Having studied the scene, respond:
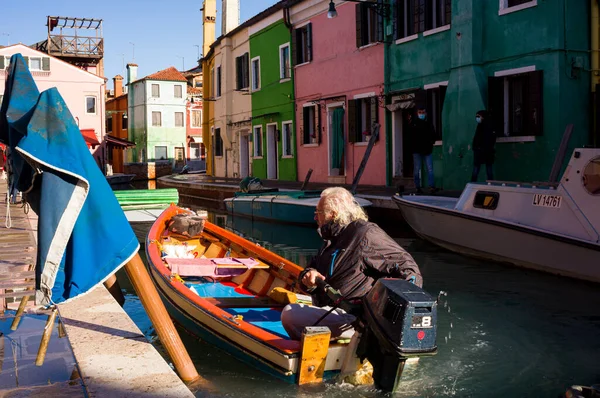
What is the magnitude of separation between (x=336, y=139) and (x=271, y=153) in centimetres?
591

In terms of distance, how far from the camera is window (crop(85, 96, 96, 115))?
42.3 metres

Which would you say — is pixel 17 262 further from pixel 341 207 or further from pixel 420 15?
pixel 420 15

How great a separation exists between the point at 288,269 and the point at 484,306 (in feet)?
8.74

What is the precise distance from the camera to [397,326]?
159 inches

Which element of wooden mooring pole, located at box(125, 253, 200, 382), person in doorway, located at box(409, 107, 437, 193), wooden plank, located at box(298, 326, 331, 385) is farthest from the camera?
person in doorway, located at box(409, 107, 437, 193)

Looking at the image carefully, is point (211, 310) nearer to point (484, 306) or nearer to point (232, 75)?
point (484, 306)

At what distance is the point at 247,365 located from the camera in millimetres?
5605

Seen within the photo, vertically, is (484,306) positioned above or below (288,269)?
below

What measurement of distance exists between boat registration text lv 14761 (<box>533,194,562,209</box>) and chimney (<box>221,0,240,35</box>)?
24.1 meters

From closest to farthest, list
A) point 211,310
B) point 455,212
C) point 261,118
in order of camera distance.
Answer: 1. point 211,310
2. point 455,212
3. point 261,118

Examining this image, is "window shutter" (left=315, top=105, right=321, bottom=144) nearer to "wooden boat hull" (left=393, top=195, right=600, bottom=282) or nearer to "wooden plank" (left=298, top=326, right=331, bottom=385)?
"wooden boat hull" (left=393, top=195, right=600, bottom=282)

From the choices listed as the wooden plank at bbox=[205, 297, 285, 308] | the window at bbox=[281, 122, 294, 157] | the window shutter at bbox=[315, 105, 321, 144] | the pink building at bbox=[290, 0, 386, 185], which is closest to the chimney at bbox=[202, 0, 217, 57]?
the window at bbox=[281, 122, 294, 157]

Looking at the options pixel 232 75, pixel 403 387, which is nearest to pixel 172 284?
pixel 403 387

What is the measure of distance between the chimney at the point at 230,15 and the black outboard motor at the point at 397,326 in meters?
28.8
